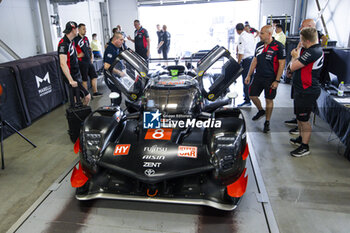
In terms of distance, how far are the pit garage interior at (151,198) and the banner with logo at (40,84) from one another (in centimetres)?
2

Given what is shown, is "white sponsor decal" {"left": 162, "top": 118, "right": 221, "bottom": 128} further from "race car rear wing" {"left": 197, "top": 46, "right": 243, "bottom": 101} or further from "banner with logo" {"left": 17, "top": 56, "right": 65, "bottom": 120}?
"banner with logo" {"left": 17, "top": 56, "right": 65, "bottom": 120}

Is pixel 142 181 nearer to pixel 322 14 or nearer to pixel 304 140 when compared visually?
pixel 304 140

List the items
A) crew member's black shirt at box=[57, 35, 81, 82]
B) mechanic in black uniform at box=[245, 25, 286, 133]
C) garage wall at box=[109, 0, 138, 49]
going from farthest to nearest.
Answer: garage wall at box=[109, 0, 138, 49]
crew member's black shirt at box=[57, 35, 81, 82]
mechanic in black uniform at box=[245, 25, 286, 133]

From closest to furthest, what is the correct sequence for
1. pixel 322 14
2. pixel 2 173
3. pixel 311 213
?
1. pixel 311 213
2. pixel 2 173
3. pixel 322 14

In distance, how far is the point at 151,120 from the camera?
321 centimetres

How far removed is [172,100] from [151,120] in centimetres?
42

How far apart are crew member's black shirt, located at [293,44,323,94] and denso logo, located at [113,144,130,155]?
7.99ft

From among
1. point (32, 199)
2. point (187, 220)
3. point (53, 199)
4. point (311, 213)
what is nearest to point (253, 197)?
point (311, 213)

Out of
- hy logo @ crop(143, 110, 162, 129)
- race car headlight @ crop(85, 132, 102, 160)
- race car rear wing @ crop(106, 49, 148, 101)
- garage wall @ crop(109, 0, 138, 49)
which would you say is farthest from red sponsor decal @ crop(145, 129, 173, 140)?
garage wall @ crop(109, 0, 138, 49)

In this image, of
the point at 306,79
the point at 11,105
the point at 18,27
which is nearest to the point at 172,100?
the point at 306,79

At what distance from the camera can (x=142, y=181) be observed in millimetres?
2439

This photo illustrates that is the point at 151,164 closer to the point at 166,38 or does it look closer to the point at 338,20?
the point at 338,20

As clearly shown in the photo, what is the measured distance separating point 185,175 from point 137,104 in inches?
83.6

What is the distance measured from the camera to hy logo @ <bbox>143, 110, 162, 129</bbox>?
3.15 m
